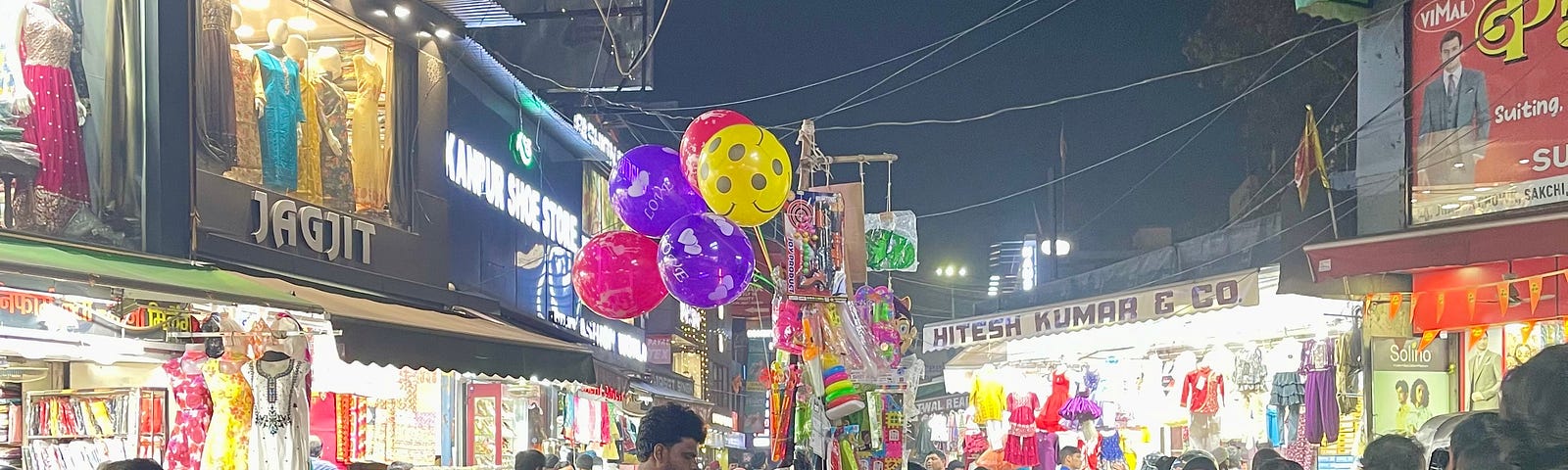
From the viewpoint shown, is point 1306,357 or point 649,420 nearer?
point 649,420

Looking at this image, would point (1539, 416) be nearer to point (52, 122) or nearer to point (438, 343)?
point (438, 343)

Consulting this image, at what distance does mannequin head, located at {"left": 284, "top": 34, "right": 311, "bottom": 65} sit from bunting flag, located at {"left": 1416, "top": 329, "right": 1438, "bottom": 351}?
9509 millimetres

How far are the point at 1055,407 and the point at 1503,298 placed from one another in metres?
7.73

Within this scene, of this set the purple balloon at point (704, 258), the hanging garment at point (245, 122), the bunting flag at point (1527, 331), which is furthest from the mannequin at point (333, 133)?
the bunting flag at point (1527, 331)

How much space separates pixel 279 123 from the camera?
1166 centimetres

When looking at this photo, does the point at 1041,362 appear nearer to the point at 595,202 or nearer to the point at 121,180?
the point at 595,202

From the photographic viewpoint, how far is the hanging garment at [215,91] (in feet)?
34.1

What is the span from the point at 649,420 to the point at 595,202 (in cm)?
1824

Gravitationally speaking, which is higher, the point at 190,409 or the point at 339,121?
the point at 339,121

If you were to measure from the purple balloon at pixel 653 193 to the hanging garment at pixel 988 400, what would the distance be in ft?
34.9

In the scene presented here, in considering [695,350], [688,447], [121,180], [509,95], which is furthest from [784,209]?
[695,350]

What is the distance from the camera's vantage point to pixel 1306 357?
1288cm

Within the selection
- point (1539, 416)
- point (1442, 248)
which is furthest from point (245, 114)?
point (1539, 416)

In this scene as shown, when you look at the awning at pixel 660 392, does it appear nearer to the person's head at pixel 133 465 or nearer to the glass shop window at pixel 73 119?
the glass shop window at pixel 73 119
